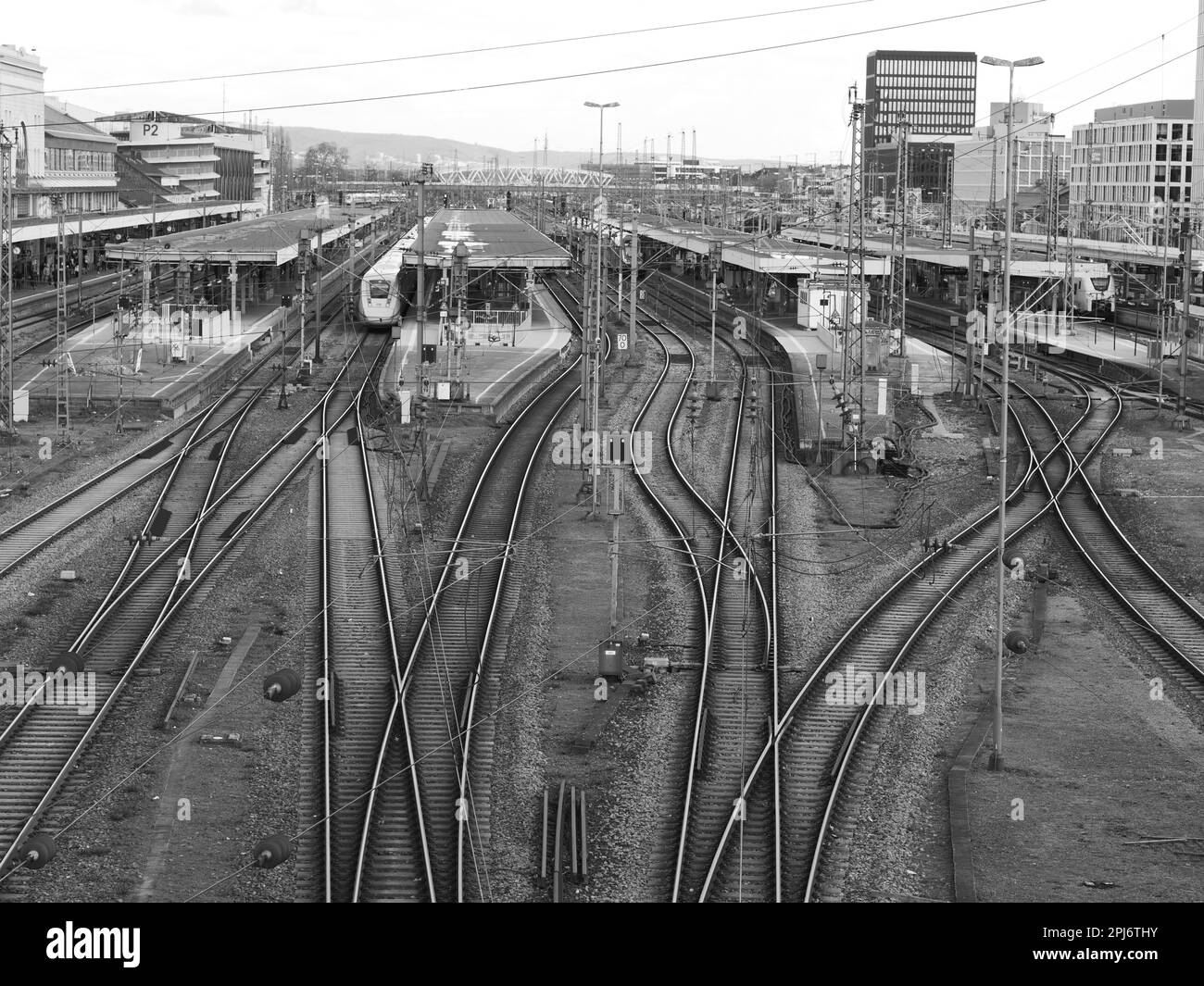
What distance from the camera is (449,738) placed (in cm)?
1229

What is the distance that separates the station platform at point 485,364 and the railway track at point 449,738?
8.09 meters

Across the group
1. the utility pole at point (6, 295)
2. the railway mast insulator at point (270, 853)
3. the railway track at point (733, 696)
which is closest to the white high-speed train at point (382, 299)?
the utility pole at point (6, 295)

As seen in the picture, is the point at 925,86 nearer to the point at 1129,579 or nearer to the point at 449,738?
the point at 1129,579

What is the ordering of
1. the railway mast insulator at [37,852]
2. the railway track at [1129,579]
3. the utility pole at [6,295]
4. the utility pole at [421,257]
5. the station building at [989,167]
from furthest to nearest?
the station building at [989,167]
the utility pole at [6,295]
the utility pole at [421,257]
the railway track at [1129,579]
the railway mast insulator at [37,852]

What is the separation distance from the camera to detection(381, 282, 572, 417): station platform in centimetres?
2883

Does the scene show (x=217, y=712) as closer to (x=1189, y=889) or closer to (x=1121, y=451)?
(x=1189, y=889)

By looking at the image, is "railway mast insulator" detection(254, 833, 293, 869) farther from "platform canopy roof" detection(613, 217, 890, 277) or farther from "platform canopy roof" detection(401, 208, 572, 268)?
"platform canopy roof" detection(613, 217, 890, 277)

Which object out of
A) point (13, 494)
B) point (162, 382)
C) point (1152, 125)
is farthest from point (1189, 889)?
point (1152, 125)

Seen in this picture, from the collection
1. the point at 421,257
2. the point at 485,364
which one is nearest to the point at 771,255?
the point at 485,364

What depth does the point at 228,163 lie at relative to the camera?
105 m

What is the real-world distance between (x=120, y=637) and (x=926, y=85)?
141 meters

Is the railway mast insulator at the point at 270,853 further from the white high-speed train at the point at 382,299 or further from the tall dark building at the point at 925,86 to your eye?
the tall dark building at the point at 925,86

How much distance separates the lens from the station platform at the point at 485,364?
28.8 meters

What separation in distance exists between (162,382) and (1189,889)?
24.0 meters
